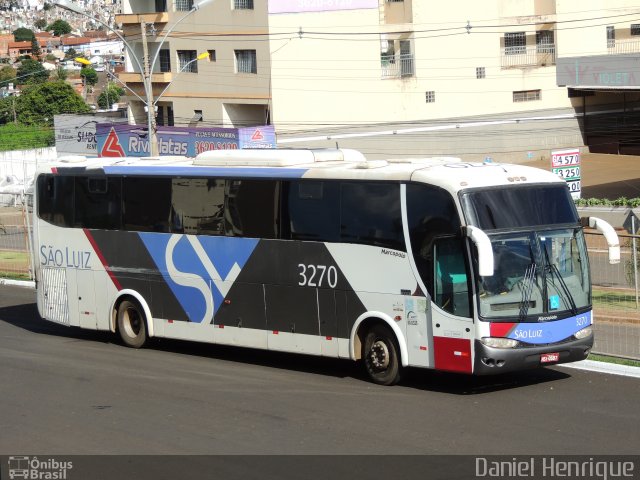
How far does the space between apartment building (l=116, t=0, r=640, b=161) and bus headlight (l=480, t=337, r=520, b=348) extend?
38102mm

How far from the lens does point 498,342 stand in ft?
42.3

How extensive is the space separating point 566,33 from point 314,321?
1830 inches

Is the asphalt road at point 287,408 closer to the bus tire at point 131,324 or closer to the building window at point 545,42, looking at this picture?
the bus tire at point 131,324

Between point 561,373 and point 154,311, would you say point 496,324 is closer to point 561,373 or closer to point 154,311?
point 561,373

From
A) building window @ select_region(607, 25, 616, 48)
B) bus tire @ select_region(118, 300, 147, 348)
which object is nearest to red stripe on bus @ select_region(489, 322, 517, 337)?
bus tire @ select_region(118, 300, 147, 348)

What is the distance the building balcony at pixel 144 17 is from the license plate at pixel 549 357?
4477 centimetres

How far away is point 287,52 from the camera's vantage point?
168 feet

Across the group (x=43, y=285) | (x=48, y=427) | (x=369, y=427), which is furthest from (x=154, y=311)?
(x=369, y=427)

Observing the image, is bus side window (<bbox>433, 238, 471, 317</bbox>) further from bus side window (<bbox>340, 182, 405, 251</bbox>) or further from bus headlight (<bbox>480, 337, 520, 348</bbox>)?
bus side window (<bbox>340, 182, 405, 251</bbox>)

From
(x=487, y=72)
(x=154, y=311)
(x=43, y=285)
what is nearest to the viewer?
(x=154, y=311)

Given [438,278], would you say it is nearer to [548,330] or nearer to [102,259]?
[548,330]

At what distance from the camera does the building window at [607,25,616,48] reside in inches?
2327
